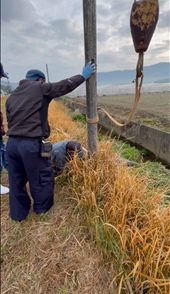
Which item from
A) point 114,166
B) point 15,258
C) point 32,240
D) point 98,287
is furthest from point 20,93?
point 98,287

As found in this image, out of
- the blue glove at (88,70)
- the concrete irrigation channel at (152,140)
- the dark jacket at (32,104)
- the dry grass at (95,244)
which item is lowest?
the dry grass at (95,244)

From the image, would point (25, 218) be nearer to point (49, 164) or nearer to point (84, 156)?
point (49, 164)

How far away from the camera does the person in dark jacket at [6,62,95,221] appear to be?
1.55 metres

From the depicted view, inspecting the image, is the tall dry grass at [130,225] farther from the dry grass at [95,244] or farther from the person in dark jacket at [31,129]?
the person in dark jacket at [31,129]

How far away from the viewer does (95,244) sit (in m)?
1.42

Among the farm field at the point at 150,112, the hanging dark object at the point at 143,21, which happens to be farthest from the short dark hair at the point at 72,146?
the farm field at the point at 150,112

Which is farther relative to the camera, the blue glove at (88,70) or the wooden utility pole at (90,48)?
the blue glove at (88,70)

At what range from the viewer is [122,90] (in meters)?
27.9

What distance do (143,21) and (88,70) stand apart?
2.24 feet

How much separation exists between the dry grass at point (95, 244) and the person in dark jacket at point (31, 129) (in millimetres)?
408

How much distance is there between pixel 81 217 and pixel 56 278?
55 centimetres

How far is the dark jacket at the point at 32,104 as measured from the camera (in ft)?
5.06

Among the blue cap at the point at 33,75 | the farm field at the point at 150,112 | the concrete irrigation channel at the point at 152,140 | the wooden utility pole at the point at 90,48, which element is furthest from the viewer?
the farm field at the point at 150,112

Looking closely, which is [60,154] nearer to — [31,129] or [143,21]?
[31,129]
